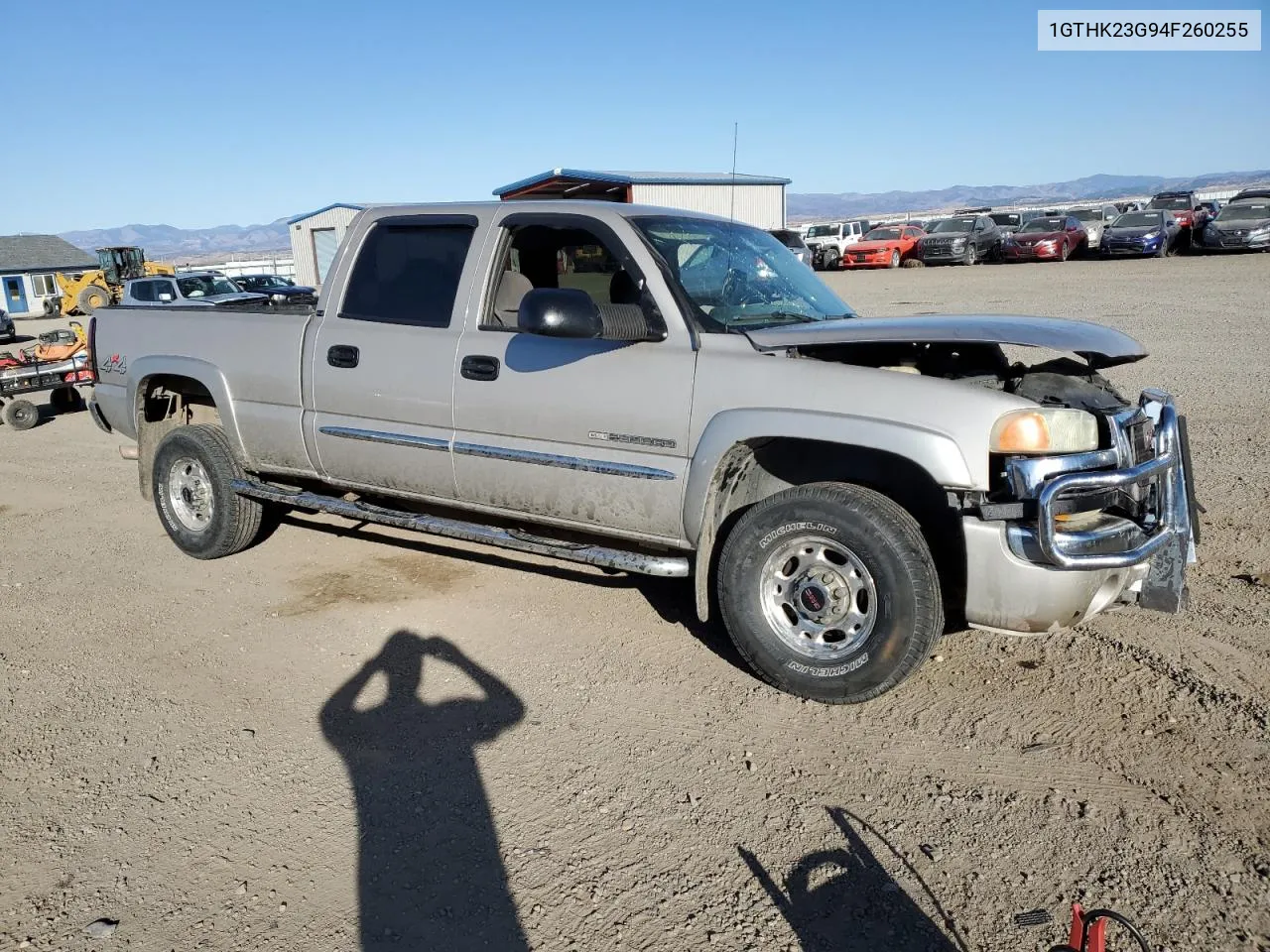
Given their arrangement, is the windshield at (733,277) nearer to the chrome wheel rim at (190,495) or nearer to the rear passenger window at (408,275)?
the rear passenger window at (408,275)

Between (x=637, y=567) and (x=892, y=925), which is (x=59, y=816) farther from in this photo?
(x=892, y=925)

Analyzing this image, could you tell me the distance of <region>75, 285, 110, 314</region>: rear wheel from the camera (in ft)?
120

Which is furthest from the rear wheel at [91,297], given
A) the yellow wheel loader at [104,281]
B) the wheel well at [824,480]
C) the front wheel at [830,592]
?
the front wheel at [830,592]

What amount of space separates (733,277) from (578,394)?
1.00m

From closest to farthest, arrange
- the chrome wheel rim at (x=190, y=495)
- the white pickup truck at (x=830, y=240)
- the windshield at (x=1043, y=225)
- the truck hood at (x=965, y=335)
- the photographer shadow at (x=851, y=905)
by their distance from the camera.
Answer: the photographer shadow at (x=851, y=905) < the truck hood at (x=965, y=335) < the chrome wheel rim at (x=190, y=495) < the windshield at (x=1043, y=225) < the white pickup truck at (x=830, y=240)

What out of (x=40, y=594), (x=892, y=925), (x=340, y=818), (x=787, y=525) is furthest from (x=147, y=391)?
(x=892, y=925)

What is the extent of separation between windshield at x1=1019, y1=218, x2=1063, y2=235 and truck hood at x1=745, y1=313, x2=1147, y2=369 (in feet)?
103

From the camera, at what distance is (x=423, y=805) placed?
3375mm

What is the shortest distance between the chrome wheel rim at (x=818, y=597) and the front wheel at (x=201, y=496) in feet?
11.3

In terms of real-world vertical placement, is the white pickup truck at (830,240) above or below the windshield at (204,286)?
above

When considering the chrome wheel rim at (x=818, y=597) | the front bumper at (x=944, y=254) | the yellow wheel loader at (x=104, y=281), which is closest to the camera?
the chrome wheel rim at (x=818, y=597)

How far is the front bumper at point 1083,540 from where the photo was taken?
11.3 feet

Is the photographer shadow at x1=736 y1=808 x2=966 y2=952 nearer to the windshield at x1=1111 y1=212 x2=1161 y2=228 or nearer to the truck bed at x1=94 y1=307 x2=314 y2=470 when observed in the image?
the truck bed at x1=94 y1=307 x2=314 y2=470

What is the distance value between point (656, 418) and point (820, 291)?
5.15 feet
